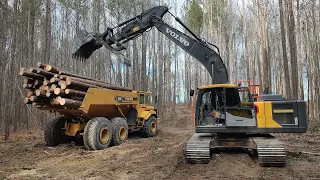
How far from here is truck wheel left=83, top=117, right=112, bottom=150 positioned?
8750mm

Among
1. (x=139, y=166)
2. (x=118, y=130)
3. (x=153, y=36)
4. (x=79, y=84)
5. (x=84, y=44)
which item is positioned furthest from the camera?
(x=153, y=36)

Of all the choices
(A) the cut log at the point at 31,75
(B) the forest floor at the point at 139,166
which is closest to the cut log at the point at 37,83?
(A) the cut log at the point at 31,75

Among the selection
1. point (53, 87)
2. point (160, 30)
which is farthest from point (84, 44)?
point (160, 30)

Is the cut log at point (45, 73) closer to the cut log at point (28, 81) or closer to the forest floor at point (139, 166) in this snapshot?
the cut log at point (28, 81)

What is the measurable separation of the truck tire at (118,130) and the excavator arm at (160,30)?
2.68 metres

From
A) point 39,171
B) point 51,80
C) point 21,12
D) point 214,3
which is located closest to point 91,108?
point 51,80

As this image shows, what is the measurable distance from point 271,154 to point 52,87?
6.45 metres

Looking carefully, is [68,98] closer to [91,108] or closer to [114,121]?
[91,108]

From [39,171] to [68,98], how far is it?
2893mm

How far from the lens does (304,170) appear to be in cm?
576

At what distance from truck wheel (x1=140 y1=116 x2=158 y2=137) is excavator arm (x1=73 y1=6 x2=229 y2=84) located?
161 inches

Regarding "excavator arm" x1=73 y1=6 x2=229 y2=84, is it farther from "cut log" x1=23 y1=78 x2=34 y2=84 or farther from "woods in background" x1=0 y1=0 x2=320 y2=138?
"woods in background" x1=0 y1=0 x2=320 y2=138

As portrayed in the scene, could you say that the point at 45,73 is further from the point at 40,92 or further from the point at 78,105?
the point at 78,105

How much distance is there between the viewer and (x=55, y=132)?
32.0ft
